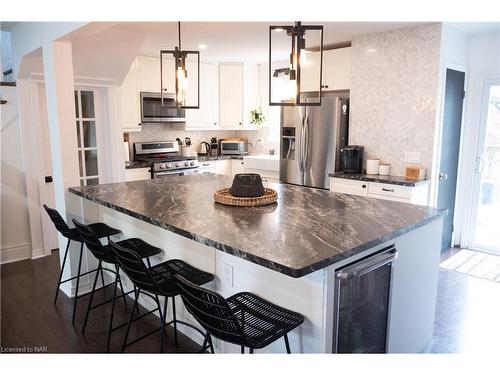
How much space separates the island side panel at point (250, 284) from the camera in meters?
1.83

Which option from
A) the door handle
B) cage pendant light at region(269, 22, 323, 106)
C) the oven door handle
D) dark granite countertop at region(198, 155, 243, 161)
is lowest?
the oven door handle

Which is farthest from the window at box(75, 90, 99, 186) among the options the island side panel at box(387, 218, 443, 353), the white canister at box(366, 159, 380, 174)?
the island side panel at box(387, 218, 443, 353)

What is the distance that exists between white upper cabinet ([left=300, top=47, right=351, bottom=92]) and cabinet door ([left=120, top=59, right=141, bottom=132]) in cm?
224

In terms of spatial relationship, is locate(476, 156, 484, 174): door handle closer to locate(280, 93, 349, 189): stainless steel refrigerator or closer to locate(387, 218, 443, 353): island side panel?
locate(280, 93, 349, 189): stainless steel refrigerator

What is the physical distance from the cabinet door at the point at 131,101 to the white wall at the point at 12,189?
52.0 inches

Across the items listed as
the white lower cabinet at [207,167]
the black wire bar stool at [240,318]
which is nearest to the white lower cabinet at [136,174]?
the white lower cabinet at [207,167]

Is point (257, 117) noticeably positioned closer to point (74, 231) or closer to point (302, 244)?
point (74, 231)

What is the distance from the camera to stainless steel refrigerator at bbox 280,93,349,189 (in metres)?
4.70

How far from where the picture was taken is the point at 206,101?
6.18 metres

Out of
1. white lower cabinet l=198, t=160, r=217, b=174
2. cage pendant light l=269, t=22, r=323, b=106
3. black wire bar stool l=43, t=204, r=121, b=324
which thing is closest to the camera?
cage pendant light l=269, t=22, r=323, b=106

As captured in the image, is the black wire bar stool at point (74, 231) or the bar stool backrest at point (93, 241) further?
the black wire bar stool at point (74, 231)

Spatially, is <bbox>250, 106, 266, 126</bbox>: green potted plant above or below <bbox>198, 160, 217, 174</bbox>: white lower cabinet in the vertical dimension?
above

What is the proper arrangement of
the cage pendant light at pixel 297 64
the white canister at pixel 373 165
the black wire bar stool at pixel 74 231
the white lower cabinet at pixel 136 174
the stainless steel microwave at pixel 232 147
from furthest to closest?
1. the stainless steel microwave at pixel 232 147
2. the white lower cabinet at pixel 136 174
3. the white canister at pixel 373 165
4. the black wire bar stool at pixel 74 231
5. the cage pendant light at pixel 297 64

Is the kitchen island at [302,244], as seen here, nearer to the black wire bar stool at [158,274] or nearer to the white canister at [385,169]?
the black wire bar stool at [158,274]
